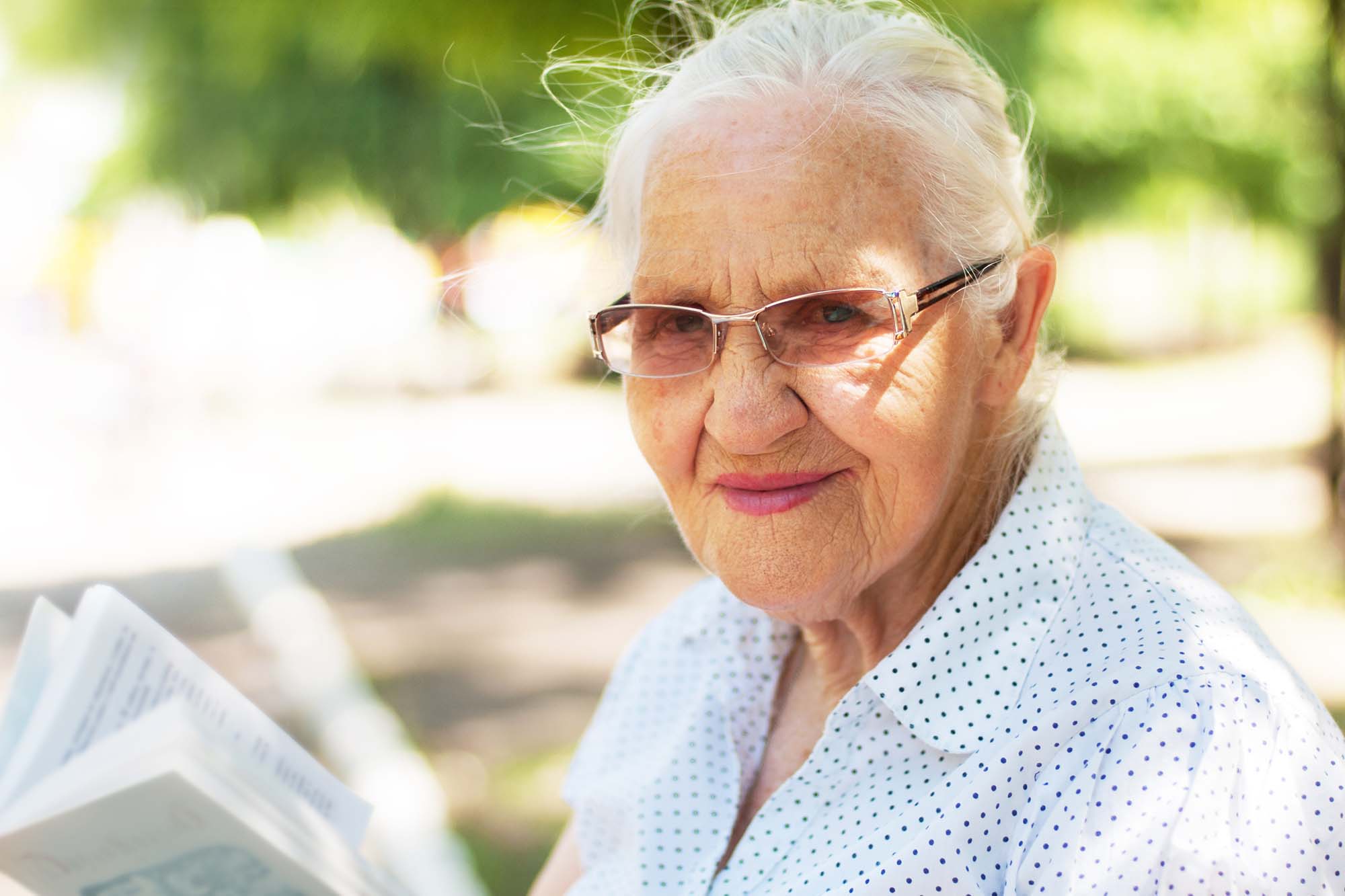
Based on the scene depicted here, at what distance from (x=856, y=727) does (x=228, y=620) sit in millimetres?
6764

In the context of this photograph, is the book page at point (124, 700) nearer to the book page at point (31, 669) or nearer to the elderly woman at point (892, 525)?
the book page at point (31, 669)

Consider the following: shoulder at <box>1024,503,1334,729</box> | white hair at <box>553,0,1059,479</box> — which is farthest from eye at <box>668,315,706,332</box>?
shoulder at <box>1024,503,1334,729</box>

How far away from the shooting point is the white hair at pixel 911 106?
1688 millimetres

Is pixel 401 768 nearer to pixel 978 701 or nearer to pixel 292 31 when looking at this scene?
pixel 978 701

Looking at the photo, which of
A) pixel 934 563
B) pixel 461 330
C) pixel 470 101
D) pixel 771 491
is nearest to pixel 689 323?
pixel 771 491

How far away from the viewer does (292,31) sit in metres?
8.37

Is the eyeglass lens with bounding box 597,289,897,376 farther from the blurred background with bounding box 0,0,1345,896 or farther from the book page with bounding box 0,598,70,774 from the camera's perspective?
the book page with bounding box 0,598,70,774

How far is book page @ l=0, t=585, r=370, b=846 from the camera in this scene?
1.62m

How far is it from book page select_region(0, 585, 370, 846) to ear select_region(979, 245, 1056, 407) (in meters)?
1.14

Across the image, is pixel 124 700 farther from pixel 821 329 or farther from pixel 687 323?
pixel 821 329

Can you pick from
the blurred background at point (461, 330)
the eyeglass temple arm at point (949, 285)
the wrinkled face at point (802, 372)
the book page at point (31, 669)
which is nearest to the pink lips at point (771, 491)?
the wrinkled face at point (802, 372)

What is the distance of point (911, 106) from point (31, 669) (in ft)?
4.70

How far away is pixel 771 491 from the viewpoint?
5.70ft

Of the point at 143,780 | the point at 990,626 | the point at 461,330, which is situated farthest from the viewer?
the point at 461,330
